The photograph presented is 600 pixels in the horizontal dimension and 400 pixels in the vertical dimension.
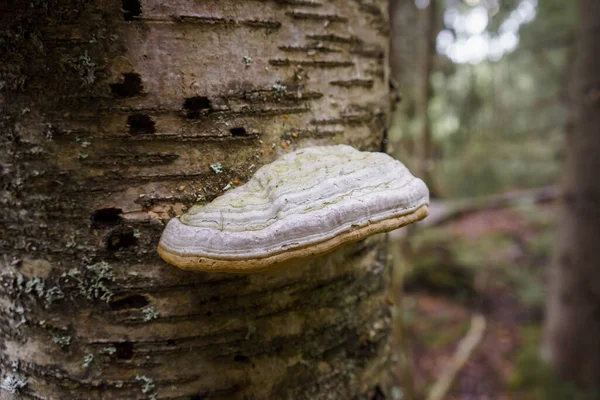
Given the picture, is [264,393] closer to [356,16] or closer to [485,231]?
[356,16]

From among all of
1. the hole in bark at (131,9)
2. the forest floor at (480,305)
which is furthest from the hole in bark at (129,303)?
the forest floor at (480,305)

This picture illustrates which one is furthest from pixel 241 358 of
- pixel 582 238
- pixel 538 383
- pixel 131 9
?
pixel 538 383

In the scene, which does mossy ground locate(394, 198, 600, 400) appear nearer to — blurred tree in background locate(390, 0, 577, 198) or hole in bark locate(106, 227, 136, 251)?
blurred tree in background locate(390, 0, 577, 198)

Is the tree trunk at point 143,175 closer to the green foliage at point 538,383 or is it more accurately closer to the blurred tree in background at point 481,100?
the green foliage at point 538,383

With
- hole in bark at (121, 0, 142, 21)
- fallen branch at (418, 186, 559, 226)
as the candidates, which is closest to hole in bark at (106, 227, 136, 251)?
hole in bark at (121, 0, 142, 21)

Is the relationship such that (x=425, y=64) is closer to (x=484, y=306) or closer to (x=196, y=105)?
(x=484, y=306)

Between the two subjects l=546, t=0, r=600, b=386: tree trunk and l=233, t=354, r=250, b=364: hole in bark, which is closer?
l=233, t=354, r=250, b=364: hole in bark

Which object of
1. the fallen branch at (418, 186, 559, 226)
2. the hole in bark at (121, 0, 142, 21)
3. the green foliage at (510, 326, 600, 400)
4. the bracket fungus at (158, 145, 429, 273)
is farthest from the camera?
the fallen branch at (418, 186, 559, 226)

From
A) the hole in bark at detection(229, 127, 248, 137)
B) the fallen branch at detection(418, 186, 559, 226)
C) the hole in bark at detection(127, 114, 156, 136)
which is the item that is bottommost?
the fallen branch at detection(418, 186, 559, 226)

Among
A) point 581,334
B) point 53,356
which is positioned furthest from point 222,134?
point 581,334
